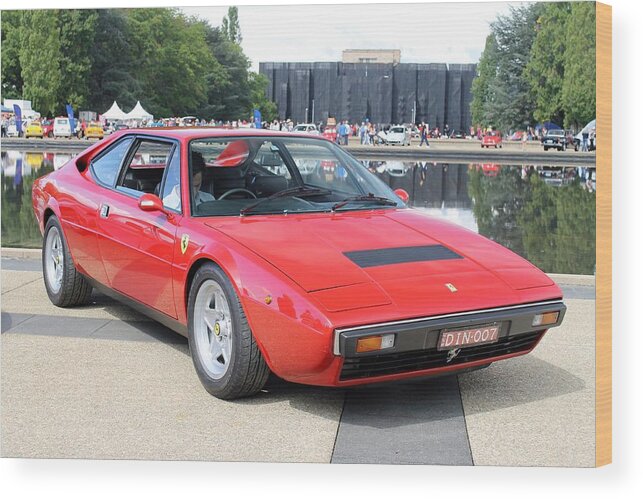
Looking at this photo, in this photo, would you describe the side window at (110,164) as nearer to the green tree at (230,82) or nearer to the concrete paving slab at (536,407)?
the green tree at (230,82)

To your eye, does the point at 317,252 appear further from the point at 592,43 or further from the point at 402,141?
the point at 402,141

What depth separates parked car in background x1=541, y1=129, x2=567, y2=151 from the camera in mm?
7726

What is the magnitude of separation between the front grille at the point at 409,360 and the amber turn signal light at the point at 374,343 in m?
0.10

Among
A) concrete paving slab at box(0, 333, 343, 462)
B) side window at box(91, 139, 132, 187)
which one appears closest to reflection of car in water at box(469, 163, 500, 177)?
side window at box(91, 139, 132, 187)

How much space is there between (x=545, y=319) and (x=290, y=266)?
4.13 feet

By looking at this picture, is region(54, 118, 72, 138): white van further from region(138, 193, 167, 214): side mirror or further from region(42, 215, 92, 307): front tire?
region(138, 193, 167, 214): side mirror

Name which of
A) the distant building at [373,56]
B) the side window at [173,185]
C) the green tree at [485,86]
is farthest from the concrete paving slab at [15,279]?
the green tree at [485,86]

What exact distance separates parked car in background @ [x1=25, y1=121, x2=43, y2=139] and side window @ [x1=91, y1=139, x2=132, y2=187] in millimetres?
1101

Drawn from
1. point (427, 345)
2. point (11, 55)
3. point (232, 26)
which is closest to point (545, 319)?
point (427, 345)

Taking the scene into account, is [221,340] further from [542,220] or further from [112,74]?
[542,220]

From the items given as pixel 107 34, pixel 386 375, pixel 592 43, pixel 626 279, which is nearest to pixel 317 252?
pixel 386 375

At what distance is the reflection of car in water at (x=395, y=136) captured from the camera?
11830mm

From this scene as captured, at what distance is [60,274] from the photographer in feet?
22.4

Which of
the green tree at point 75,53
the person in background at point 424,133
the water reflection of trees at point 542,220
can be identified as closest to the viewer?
the green tree at point 75,53
